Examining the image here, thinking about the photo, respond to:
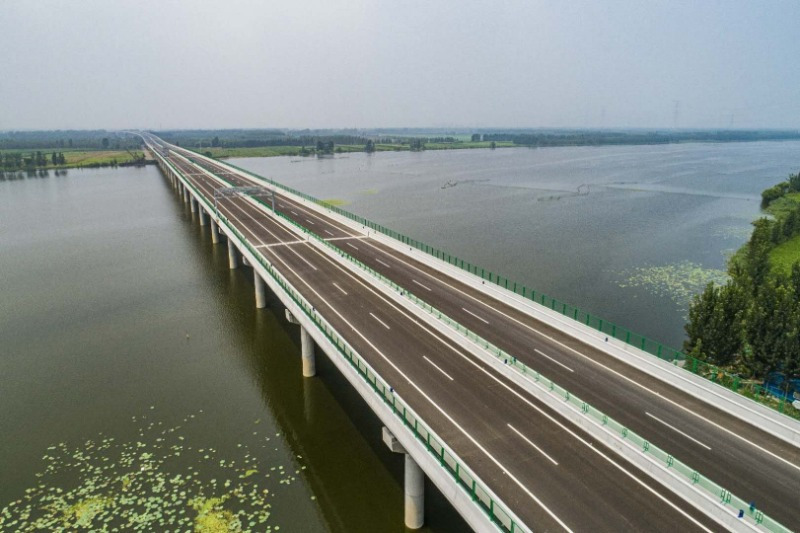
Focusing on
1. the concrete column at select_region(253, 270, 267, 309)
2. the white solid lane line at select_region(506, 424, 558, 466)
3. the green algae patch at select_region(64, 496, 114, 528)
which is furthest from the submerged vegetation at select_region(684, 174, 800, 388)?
the concrete column at select_region(253, 270, 267, 309)

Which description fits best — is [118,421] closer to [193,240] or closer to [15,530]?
[15,530]

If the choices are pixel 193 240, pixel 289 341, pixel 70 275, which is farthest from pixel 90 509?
pixel 193 240

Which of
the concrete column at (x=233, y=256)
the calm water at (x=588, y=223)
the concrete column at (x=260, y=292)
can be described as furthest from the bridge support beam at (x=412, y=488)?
the concrete column at (x=233, y=256)

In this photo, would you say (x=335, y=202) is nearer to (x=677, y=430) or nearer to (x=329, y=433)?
(x=329, y=433)

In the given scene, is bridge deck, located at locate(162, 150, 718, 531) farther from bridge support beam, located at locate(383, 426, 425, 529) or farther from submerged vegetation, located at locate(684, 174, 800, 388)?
submerged vegetation, located at locate(684, 174, 800, 388)

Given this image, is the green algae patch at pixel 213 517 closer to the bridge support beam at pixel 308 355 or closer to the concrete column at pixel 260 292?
the bridge support beam at pixel 308 355

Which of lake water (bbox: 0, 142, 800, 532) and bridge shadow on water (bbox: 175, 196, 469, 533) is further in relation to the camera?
lake water (bbox: 0, 142, 800, 532)

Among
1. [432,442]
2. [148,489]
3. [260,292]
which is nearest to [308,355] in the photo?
[148,489]
